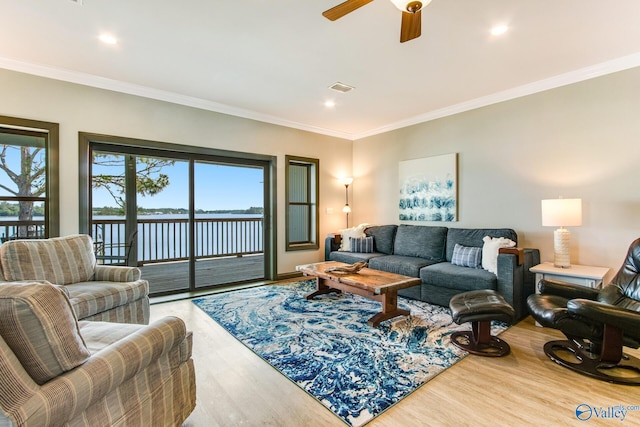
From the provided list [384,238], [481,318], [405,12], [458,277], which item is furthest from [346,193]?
[405,12]

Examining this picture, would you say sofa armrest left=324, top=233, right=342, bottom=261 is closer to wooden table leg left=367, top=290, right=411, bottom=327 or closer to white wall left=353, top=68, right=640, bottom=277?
white wall left=353, top=68, right=640, bottom=277

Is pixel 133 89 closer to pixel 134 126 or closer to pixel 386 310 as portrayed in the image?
pixel 134 126

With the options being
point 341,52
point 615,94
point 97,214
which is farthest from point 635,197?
point 97,214

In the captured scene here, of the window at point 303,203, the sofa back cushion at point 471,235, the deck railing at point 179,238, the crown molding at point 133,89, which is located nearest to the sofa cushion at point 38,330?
the crown molding at point 133,89

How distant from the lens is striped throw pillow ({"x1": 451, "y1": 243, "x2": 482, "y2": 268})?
145 inches

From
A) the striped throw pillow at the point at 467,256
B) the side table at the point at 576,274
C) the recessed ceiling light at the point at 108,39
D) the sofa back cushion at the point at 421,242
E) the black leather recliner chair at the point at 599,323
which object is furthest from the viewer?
the sofa back cushion at the point at 421,242

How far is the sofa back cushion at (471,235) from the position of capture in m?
3.77

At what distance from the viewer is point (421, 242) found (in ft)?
14.9

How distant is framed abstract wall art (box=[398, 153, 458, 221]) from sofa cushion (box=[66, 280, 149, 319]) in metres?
3.96

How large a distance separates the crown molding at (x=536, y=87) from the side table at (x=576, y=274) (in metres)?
2.07

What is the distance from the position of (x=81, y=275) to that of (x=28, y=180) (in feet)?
4.60

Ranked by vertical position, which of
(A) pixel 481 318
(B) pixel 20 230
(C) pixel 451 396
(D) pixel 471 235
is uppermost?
(B) pixel 20 230

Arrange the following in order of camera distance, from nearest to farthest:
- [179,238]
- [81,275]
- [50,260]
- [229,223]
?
1. [50,260]
2. [81,275]
3. [179,238]
4. [229,223]

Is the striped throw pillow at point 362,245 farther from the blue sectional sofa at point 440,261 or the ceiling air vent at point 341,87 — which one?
the ceiling air vent at point 341,87
